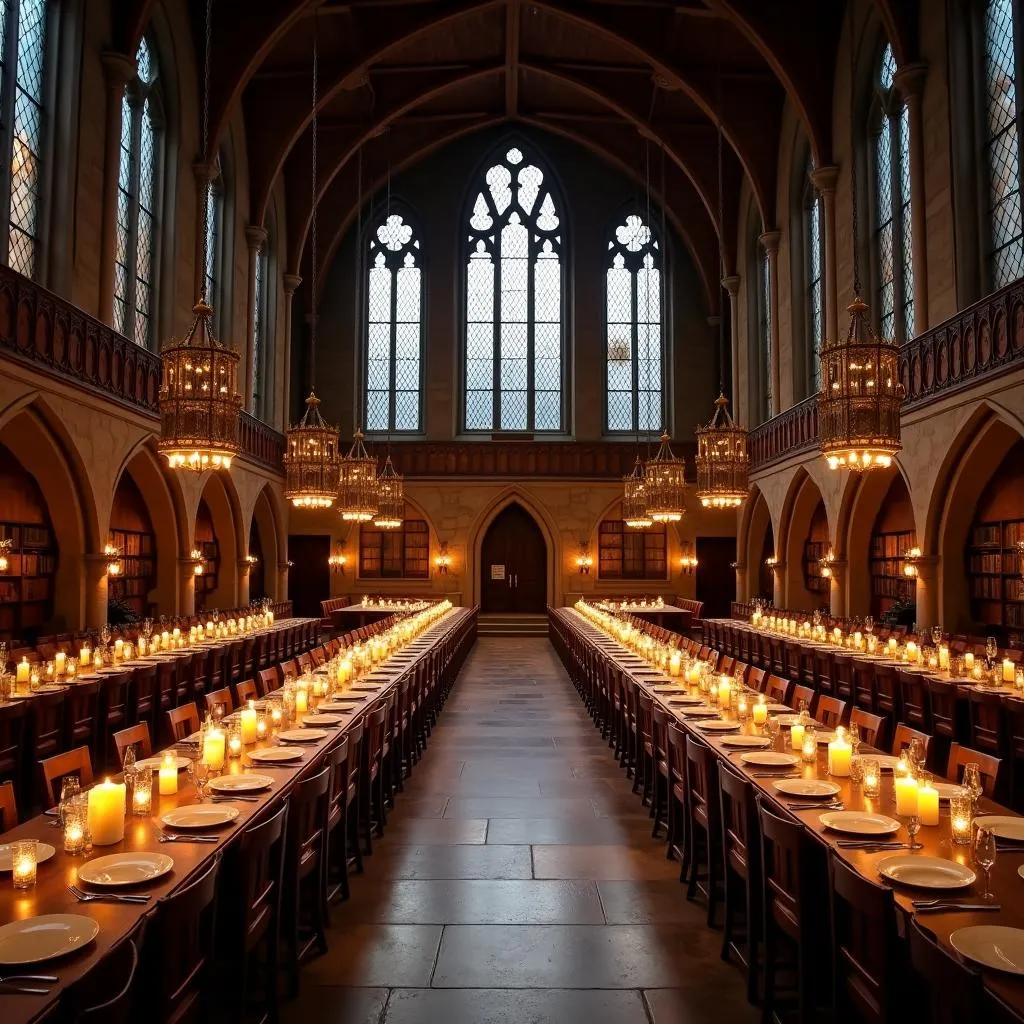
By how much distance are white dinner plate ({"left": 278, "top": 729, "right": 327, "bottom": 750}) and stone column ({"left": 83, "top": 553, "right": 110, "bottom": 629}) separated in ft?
29.1

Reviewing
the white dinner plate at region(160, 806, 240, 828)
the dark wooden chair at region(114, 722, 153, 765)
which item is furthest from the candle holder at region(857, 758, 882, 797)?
the dark wooden chair at region(114, 722, 153, 765)

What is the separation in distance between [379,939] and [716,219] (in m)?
22.1

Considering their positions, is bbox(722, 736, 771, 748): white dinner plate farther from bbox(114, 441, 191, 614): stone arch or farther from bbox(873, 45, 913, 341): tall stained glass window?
bbox(114, 441, 191, 614): stone arch

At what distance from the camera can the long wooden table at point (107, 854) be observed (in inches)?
98.7

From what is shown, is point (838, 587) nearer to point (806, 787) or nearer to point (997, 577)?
point (997, 577)

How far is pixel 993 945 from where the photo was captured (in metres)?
2.71

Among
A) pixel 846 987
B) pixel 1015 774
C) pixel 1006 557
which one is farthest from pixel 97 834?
pixel 1006 557

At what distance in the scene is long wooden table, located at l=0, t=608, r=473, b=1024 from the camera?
8.22 feet

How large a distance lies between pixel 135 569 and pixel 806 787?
1585 cm

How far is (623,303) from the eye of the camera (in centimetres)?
2652

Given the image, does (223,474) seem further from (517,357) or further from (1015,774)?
(1015,774)

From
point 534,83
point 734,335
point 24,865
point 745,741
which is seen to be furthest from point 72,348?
point 734,335

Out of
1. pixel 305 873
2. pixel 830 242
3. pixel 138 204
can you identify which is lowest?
pixel 305 873

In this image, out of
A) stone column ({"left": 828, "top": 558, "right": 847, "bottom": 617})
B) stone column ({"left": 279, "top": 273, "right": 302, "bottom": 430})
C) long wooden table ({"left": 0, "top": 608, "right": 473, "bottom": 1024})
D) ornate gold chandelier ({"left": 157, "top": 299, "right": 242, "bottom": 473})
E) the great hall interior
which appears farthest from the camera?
stone column ({"left": 279, "top": 273, "right": 302, "bottom": 430})
